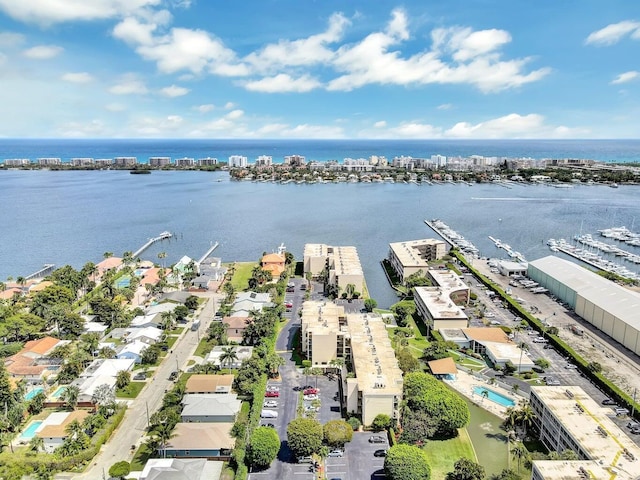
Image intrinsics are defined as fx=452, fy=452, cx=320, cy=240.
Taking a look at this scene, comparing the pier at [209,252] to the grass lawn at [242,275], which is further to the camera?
the pier at [209,252]

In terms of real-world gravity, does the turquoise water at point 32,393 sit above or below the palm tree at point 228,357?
below

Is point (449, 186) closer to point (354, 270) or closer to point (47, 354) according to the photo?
point (354, 270)

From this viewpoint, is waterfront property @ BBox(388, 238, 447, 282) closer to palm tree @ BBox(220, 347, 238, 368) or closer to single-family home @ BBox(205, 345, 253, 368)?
single-family home @ BBox(205, 345, 253, 368)

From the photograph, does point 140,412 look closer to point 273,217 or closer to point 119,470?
point 119,470

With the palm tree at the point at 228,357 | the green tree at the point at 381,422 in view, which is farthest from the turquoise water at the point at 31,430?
the green tree at the point at 381,422

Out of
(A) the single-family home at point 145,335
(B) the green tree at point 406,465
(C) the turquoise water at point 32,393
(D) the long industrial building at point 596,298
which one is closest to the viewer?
(B) the green tree at point 406,465

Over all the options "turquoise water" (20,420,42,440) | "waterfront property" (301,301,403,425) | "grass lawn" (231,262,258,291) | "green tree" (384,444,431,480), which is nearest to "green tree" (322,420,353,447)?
"waterfront property" (301,301,403,425)

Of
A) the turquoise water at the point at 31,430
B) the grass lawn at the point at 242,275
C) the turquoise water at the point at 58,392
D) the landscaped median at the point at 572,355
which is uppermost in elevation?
the grass lawn at the point at 242,275

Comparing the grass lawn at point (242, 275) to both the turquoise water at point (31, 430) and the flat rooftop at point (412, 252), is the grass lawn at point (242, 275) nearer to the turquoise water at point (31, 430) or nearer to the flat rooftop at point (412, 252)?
the flat rooftop at point (412, 252)

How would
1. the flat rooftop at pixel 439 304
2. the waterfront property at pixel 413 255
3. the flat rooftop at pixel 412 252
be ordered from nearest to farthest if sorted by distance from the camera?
1. the flat rooftop at pixel 439 304
2. the waterfront property at pixel 413 255
3. the flat rooftop at pixel 412 252
